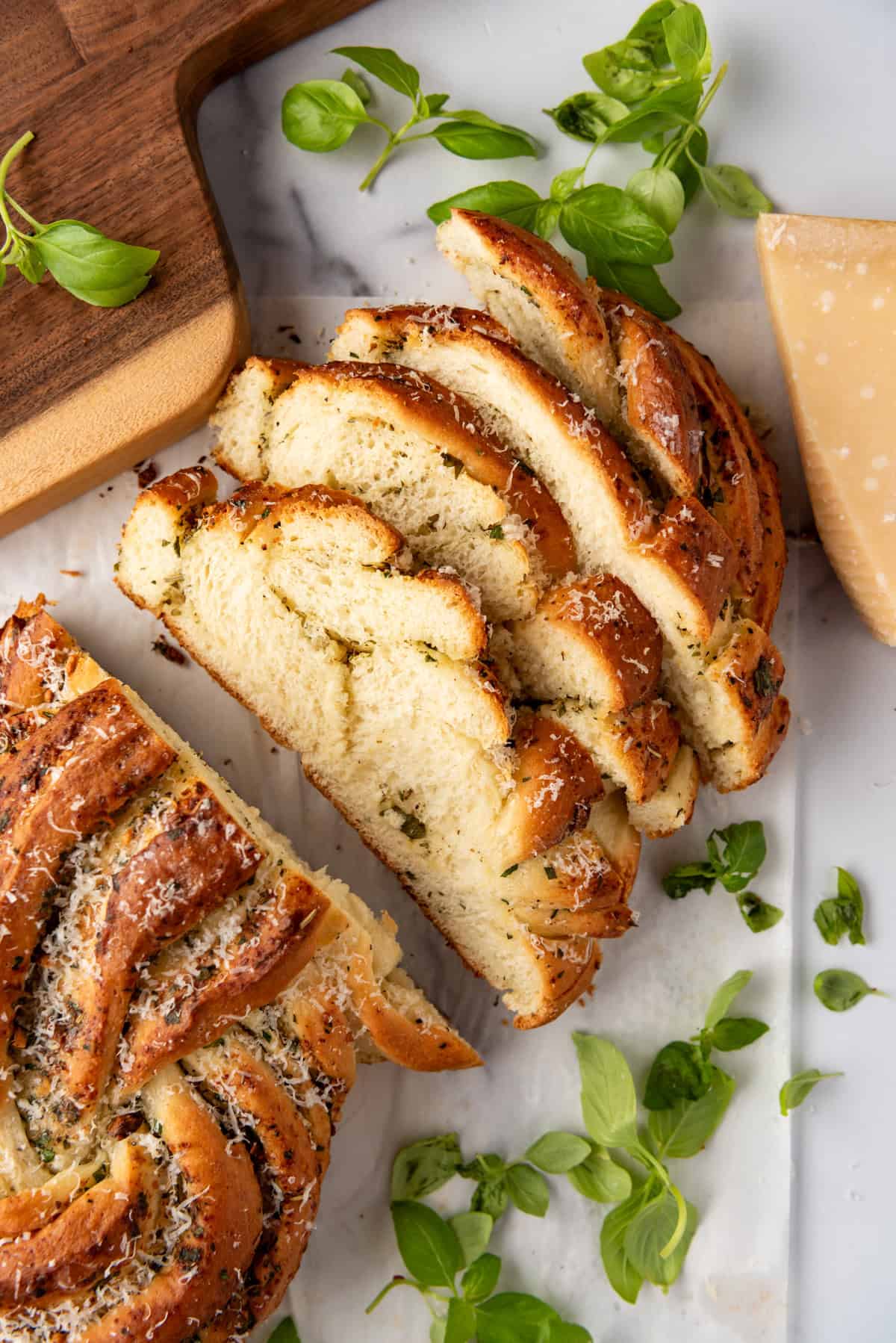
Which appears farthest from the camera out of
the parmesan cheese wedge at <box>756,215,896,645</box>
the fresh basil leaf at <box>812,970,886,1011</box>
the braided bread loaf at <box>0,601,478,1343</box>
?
the fresh basil leaf at <box>812,970,886,1011</box>

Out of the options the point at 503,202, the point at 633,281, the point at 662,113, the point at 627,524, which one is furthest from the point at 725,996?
the point at 662,113

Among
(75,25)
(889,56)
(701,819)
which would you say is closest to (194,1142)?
(701,819)

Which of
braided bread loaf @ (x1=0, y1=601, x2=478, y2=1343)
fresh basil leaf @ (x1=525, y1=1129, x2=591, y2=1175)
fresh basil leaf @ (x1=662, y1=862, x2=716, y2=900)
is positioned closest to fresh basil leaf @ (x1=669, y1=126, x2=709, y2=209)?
fresh basil leaf @ (x1=662, y1=862, x2=716, y2=900)

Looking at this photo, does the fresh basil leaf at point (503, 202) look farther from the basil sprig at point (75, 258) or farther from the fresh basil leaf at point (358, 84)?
the basil sprig at point (75, 258)

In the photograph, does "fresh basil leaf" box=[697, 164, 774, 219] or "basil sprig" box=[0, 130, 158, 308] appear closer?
"basil sprig" box=[0, 130, 158, 308]

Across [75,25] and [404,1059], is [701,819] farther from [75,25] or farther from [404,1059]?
[75,25]

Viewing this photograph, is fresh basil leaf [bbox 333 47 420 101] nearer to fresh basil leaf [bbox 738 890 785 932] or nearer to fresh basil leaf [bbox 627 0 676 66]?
fresh basil leaf [bbox 627 0 676 66]
